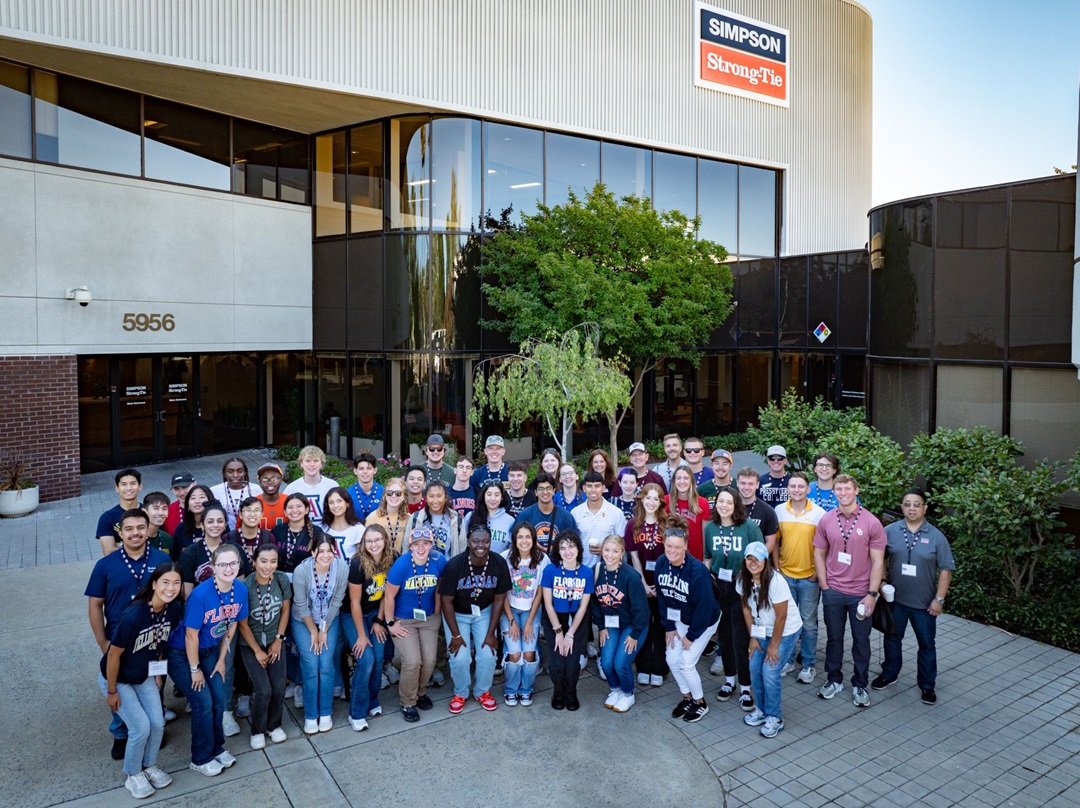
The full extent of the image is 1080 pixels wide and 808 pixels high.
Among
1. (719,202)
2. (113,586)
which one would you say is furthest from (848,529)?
(719,202)

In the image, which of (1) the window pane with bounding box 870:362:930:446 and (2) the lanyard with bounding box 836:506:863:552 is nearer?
(2) the lanyard with bounding box 836:506:863:552

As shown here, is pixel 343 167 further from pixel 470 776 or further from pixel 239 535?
pixel 470 776

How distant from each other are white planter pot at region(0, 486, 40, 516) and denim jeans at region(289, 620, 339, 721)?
32.1 ft

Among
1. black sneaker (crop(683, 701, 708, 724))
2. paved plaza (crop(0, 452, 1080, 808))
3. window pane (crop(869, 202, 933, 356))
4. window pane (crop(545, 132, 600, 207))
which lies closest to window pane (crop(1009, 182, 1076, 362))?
window pane (crop(869, 202, 933, 356))

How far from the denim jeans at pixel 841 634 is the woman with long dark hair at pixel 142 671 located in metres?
5.13

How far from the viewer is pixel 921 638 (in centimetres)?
684

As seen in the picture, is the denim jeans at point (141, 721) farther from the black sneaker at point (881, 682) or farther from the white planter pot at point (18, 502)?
the white planter pot at point (18, 502)

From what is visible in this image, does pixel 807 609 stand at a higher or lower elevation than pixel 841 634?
higher

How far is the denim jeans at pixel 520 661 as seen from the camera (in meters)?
6.85

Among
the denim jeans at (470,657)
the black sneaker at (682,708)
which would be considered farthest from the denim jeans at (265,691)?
the black sneaker at (682,708)

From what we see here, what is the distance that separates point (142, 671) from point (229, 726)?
1167mm

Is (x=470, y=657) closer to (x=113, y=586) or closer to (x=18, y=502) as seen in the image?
(x=113, y=586)

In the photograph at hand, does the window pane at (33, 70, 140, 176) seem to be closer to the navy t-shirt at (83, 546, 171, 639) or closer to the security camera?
the security camera

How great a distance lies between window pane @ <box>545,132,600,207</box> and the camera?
730 inches
